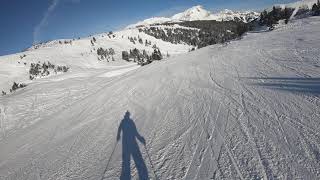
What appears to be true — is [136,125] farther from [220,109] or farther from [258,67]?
[258,67]

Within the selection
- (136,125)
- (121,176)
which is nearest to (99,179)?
(121,176)

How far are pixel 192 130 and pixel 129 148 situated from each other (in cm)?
223

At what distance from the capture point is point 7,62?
81.2 metres

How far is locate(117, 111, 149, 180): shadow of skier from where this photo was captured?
7.51 meters

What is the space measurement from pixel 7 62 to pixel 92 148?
83.5m

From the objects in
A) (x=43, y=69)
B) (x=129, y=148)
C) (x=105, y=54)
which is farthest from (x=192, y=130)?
(x=105, y=54)

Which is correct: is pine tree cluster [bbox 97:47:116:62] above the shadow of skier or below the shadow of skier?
above

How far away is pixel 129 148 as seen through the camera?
9211 mm

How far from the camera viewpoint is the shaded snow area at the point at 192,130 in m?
6.97

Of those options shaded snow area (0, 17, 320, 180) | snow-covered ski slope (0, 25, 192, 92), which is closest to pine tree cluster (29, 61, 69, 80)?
snow-covered ski slope (0, 25, 192, 92)

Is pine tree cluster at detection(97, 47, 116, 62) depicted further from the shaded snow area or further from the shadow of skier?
the shadow of skier

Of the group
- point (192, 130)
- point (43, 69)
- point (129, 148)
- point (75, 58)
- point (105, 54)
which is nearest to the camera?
point (129, 148)

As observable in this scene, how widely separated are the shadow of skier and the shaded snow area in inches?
1.7

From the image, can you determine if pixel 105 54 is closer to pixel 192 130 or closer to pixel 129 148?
pixel 129 148
